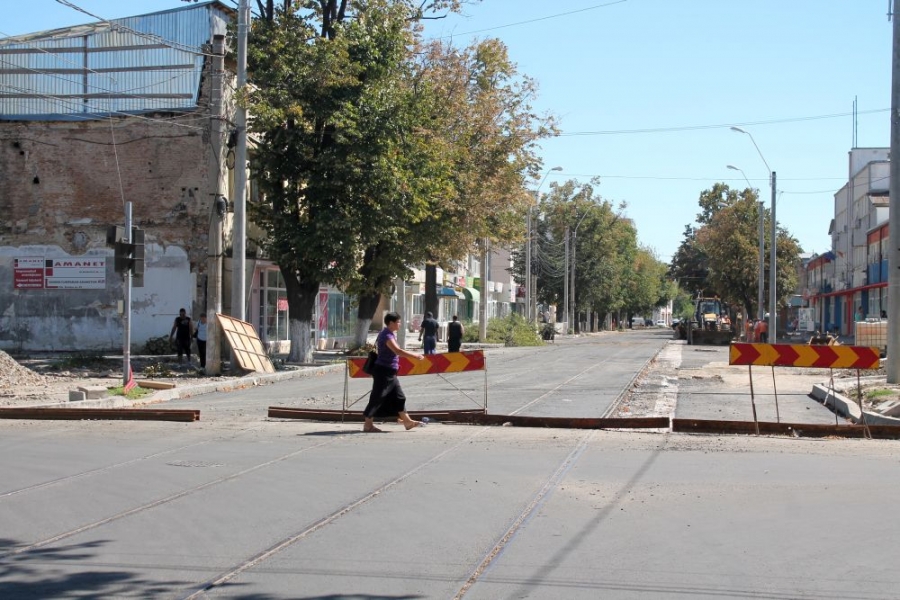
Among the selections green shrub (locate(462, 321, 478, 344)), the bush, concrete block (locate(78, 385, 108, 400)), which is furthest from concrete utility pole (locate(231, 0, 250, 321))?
green shrub (locate(462, 321, 478, 344))

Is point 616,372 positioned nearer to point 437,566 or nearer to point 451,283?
point 437,566

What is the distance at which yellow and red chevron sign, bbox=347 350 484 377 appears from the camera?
15586 mm

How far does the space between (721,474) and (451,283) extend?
61.0 metres

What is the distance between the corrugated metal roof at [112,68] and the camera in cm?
3262

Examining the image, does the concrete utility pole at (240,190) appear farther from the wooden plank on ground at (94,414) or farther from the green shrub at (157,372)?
the wooden plank on ground at (94,414)

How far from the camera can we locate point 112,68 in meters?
33.2

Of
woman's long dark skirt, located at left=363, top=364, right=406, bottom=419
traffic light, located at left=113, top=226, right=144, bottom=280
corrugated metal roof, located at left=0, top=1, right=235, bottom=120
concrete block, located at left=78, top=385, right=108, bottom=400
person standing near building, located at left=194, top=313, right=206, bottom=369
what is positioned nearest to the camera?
woman's long dark skirt, located at left=363, top=364, right=406, bottom=419

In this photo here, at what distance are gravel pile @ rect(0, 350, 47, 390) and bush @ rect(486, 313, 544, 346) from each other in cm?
3410

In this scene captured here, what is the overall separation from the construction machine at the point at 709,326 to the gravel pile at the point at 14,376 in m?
45.6

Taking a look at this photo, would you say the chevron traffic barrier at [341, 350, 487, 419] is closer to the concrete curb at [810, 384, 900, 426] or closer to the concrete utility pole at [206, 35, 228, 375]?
the concrete curb at [810, 384, 900, 426]

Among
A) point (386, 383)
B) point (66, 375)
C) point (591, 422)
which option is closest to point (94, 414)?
point (386, 383)

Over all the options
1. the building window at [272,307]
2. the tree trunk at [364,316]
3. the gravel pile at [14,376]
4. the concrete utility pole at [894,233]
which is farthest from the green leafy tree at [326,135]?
the concrete utility pole at [894,233]

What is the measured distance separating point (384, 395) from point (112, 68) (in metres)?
24.0

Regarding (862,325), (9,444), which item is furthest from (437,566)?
(862,325)
